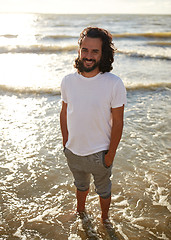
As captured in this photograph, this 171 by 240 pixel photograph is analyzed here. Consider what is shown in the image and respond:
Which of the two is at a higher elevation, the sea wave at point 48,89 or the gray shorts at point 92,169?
the gray shorts at point 92,169

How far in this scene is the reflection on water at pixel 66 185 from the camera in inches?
121

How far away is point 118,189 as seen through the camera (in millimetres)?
3768

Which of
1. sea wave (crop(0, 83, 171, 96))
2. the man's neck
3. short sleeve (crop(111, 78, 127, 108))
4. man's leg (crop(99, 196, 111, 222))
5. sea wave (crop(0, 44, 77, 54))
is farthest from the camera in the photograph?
sea wave (crop(0, 44, 77, 54))

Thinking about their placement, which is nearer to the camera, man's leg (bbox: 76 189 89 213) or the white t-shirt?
the white t-shirt

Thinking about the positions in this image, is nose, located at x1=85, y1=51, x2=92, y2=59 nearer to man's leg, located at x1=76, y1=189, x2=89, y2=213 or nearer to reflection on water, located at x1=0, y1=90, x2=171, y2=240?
man's leg, located at x1=76, y1=189, x2=89, y2=213

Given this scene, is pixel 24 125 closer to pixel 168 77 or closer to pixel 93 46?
pixel 93 46

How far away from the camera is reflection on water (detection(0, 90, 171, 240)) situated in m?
3.08

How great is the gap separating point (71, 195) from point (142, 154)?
5.25 ft

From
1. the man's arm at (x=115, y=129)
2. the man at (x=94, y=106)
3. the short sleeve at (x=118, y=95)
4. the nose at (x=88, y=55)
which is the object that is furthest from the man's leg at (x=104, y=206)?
the nose at (x=88, y=55)

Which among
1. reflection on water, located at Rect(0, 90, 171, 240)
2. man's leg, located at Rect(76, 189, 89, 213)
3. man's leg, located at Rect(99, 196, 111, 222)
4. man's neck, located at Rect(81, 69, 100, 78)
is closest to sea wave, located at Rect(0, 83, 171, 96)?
reflection on water, located at Rect(0, 90, 171, 240)

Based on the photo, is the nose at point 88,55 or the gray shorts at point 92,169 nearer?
the nose at point 88,55

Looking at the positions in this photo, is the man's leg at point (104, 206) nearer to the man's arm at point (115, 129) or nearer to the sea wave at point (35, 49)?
the man's arm at point (115, 129)

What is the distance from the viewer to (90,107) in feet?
7.66

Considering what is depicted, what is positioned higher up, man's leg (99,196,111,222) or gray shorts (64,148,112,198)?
gray shorts (64,148,112,198)
